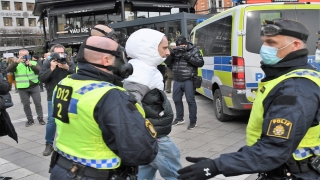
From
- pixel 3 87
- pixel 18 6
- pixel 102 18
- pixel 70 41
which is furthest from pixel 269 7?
pixel 18 6

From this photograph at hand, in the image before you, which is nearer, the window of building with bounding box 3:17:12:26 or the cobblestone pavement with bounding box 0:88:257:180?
the cobblestone pavement with bounding box 0:88:257:180

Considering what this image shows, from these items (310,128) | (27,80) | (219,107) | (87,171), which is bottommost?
(219,107)

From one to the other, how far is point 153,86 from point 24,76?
5.49 metres

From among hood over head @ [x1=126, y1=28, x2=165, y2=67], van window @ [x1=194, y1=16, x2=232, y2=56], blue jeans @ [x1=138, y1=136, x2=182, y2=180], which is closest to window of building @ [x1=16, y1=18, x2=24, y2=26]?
van window @ [x1=194, y1=16, x2=232, y2=56]

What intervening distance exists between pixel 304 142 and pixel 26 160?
4506 millimetres

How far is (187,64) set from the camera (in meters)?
6.31

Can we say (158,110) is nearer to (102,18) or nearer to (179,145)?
(179,145)

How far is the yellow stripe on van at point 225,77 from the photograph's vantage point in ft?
19.6

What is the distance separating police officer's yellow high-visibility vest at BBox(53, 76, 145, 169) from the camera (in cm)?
189

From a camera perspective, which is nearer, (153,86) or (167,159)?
(153,86)

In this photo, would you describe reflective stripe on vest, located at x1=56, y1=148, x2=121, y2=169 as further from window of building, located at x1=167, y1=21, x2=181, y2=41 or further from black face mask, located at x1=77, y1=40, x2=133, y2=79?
window of building, located at x1=167, y1=21, x2=181, y2=41

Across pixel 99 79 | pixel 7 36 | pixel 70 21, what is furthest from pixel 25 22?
pixel 99 79

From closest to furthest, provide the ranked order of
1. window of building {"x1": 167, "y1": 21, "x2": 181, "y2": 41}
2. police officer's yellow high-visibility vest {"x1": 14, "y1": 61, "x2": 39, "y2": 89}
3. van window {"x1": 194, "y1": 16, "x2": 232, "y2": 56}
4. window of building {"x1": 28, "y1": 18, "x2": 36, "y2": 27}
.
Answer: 1. van window {"x1": 194, "y1": 16, "x2": 232, "y2": 56}
2. police officer's yellow high-visibility vest {"x1": 14, "y1": 61, "x2": 39, "y2": 89}
3. window of building {"x1": 167, "y1": 21, "x2": 181, "y2": 41}
4. window of building {"x1": 28, "y1": 18, "x2": 36, "y2": 27}

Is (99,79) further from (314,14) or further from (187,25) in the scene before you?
(187,25)
